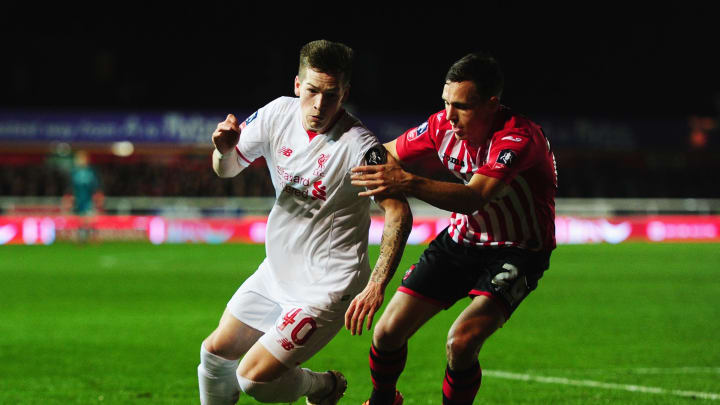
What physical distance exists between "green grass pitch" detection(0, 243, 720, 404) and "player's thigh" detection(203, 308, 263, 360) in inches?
60.4

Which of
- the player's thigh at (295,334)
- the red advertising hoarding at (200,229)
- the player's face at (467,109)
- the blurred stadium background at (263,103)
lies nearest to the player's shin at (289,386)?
the player's thigh at (295,334)

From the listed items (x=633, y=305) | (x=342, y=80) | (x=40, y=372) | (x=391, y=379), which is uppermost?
(x=342, y=80)

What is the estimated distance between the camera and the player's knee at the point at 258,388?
4.66 m

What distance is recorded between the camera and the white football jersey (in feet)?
15.4

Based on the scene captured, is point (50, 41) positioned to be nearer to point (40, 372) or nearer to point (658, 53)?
point (658, 53)

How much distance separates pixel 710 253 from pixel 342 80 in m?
19.5

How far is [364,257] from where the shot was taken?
15.9ft

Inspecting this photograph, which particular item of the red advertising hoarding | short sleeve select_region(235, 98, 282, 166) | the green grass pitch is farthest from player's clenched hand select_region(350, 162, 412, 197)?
the red advertising hoarding

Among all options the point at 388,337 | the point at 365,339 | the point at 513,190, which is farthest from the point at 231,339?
the point at 365,339

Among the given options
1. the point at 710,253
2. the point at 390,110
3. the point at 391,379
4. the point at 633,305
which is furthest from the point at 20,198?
the point at 391,379

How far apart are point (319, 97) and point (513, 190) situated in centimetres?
123

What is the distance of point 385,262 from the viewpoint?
14.6 ft

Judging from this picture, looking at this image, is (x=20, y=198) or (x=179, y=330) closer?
(x=179, y=330)

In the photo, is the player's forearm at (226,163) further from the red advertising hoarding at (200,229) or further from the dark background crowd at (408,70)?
the dark background crowd at (408,70)
